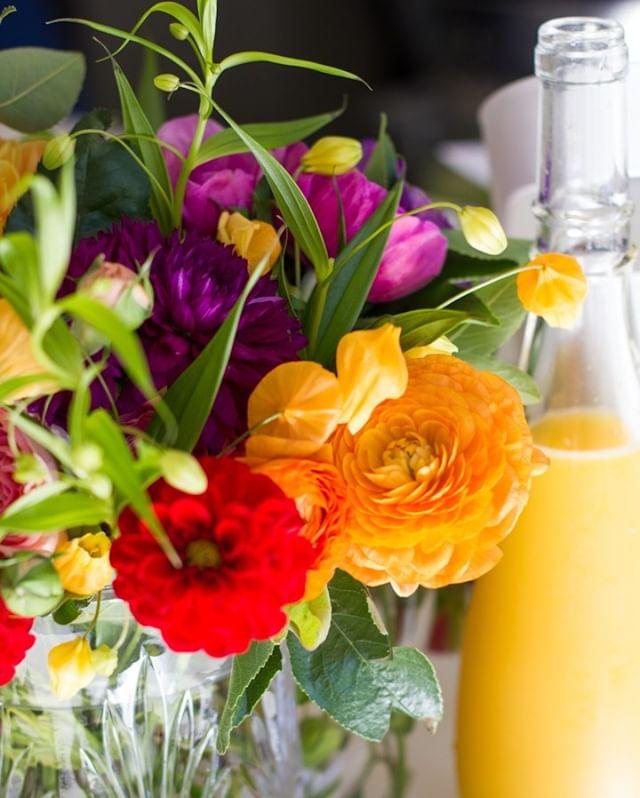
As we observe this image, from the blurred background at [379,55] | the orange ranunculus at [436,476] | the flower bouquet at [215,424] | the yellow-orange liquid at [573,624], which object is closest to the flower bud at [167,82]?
the flower bouquet at [215,424]

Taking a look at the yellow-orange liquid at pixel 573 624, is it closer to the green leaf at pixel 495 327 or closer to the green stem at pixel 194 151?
the green leaf at pixel 495 327

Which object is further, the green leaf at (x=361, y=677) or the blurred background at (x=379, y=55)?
the blurred background at (x=379, y=55)

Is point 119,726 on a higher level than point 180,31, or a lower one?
lower

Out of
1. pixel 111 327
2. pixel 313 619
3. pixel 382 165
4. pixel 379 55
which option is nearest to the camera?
pixel 111 327

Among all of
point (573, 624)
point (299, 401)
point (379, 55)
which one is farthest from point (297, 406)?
point (379, 55)

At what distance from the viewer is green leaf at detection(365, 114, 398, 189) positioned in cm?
44

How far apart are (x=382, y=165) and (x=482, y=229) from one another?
12cm

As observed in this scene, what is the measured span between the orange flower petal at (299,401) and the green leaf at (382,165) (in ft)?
0.51

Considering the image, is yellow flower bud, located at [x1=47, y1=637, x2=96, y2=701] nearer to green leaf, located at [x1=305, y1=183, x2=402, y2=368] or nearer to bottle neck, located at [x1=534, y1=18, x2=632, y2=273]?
green leaf, located at [x1=305, y1=183, x2=402, y2=368]

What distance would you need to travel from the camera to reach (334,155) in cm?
37

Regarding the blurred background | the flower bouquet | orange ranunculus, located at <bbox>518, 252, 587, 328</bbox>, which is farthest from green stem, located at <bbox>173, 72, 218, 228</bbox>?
the blurred background

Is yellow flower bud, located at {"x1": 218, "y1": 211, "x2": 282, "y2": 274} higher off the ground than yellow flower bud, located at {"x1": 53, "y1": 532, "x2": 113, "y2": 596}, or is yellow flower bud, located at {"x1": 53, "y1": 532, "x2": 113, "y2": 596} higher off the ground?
yellow flower bud, located at {"x1": 218, "y1": 211, "x2": 282, "y2": 274}

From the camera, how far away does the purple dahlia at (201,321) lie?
1.01ft

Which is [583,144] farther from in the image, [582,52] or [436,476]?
[436,476]
